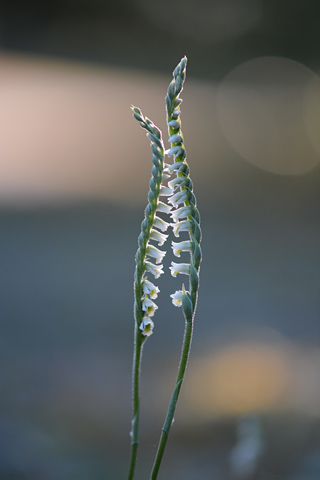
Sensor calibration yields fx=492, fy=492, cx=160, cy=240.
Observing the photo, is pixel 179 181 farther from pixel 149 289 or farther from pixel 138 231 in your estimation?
pixel 138 231

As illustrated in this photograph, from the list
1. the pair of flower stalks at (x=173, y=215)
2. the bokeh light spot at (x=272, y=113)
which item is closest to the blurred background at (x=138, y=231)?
the bokeh light spot at (x=272, y=113)

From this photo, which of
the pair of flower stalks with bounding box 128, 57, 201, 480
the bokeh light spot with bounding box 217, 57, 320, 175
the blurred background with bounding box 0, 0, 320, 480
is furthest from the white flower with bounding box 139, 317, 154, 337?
the bokeh light spot with bounding box 217, 57, 320, 175

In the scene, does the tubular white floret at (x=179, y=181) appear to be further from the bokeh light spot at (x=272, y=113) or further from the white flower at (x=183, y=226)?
the bokeh light spot at (x=272, y=113)

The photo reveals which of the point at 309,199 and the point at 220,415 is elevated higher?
the point at 309,199

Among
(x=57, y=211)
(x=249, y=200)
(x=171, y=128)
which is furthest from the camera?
(x=249, y=200)

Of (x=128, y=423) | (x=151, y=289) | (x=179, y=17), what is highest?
(x=179, y=17)

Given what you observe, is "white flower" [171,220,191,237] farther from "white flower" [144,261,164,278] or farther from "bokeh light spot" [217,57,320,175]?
"bokeh light spot" [217,57,320,175]

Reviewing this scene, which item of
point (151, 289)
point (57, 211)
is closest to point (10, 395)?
point (151, 289)

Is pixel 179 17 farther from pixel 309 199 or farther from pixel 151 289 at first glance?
pixel 151 289
